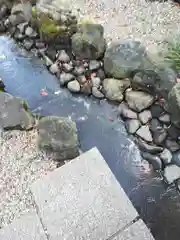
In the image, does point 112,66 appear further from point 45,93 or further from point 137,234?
point 137,234

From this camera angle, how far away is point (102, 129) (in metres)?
3.58

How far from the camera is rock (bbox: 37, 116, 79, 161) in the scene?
3.03 metres

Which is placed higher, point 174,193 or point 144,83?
point 144,83

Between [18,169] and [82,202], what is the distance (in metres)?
0.78

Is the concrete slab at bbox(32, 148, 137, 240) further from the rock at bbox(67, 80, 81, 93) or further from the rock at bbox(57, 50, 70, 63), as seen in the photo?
the rock at bbox(57, 50, 70, 63)

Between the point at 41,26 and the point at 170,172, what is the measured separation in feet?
8.86

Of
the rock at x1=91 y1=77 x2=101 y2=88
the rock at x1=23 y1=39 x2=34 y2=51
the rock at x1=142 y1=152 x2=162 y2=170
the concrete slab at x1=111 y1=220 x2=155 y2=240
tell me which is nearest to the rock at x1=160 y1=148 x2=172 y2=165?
the rock at x1=142 y1=152 x2=162 y2=170

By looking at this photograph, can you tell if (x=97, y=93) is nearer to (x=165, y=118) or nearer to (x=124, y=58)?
(x=124, y=58)

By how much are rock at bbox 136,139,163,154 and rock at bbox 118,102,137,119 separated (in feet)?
1.10

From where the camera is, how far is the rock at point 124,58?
378 centimetres

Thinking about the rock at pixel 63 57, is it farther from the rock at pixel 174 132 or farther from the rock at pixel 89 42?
the rock at pixel 174 132

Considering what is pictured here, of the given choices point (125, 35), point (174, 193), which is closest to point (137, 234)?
point (174, 193)

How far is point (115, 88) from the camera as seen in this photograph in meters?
3.77

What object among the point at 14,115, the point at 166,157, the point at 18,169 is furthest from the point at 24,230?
the point at 166,157
